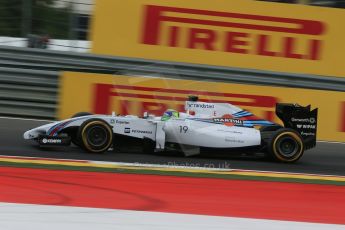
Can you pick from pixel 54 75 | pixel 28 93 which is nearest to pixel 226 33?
pixel 54 75

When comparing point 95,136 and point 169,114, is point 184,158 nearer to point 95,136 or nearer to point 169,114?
point 169,114

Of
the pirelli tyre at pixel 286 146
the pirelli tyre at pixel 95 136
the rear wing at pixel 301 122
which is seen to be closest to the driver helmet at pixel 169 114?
the pirelli tyre at pixel 95 136

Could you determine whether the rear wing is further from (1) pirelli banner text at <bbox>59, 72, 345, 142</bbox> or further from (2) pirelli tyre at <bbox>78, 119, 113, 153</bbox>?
(2) pirelli tyre at <bbox>78, 119, 113, 153</bbox>

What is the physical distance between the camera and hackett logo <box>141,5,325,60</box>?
10.9 m

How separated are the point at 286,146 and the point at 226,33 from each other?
3.78 m

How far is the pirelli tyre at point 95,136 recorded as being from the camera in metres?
7.21

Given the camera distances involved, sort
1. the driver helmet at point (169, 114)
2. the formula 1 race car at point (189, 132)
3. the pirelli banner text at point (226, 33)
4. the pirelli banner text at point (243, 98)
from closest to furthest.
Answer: the formula 1 race car at point (189, 132), the driver helmet at point (169, 114), the pirelli banner text at point (243, 98), the pirelli banner text at point (226, 33)

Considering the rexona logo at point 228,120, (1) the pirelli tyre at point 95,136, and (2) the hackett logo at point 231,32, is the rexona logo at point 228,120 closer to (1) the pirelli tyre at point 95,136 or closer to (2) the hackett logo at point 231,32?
(1) the pirelli tyre at point 95,136

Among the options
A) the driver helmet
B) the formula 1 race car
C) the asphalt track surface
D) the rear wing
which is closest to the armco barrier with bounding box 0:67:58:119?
the asphalt track surface

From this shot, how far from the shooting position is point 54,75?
1033cm

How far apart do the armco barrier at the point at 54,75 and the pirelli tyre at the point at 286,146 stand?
8.83ft

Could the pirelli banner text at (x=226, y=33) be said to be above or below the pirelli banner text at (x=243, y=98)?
above

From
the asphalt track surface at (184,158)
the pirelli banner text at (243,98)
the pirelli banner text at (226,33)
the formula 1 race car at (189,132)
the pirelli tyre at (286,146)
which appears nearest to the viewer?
the asphalt track surface at (184,158)

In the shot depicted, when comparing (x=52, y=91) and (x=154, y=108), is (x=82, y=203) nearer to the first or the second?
(x=154, y=108)
